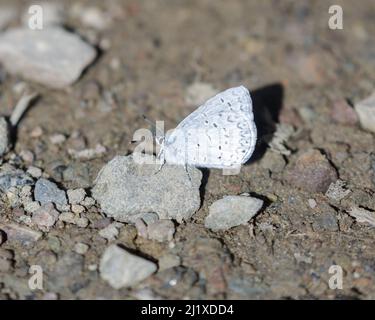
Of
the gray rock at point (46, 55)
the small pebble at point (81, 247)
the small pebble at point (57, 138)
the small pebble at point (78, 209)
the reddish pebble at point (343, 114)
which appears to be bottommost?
the small pebble at point (81, 247)

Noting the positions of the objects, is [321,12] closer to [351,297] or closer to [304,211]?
[304,211]

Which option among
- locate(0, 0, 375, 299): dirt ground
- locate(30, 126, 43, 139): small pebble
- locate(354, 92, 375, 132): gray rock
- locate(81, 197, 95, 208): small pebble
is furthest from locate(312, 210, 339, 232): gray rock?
locate(30, 126, 43, 139): small pebble

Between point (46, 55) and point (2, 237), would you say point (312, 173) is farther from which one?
point (46, 55)

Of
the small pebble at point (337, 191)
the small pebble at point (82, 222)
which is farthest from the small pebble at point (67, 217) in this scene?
the small pebble at point (337, 191)

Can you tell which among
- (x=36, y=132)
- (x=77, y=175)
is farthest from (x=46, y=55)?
(x=77, y=175)

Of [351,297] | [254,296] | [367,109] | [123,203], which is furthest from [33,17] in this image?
[351,297]

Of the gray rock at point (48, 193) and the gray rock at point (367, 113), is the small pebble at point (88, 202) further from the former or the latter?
the gray rock at point (367, 113)
